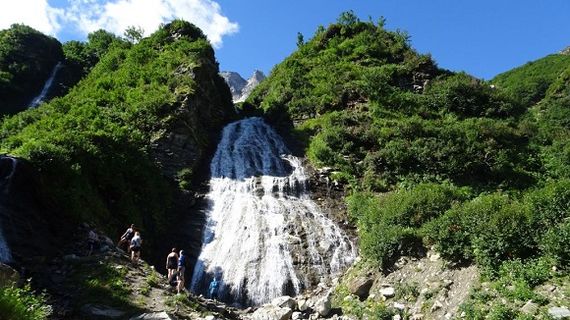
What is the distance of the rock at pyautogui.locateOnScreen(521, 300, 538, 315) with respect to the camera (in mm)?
12008

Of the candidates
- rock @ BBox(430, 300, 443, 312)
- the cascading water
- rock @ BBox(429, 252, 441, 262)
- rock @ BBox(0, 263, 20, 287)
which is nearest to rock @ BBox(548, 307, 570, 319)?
rock @ BBox(430, 300, 443, 312)

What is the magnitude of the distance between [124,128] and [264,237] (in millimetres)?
11715

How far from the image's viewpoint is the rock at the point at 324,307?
640 inches

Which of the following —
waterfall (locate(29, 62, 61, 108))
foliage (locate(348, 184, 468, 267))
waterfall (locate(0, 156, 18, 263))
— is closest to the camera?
waterfall (locate(0, 156, 18, 263))

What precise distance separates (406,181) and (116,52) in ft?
110

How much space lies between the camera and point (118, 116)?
32500 millimetres

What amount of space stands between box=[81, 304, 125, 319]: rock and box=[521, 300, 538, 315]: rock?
9.92m

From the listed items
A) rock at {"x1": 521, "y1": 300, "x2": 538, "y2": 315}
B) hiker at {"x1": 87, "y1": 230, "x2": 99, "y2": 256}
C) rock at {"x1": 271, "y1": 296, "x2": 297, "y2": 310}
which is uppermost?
hiker at {"x1": 87, "y1": 230, "x2": 99, "y2": 256}

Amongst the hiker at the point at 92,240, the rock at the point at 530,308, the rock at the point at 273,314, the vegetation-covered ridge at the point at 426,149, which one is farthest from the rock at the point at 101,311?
the rock at the point at 530,308

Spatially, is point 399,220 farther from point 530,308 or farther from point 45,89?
point 45,89

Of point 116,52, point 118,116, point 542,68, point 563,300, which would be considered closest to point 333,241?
point 563,300

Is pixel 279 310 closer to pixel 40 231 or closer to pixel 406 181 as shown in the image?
pixel 40 231

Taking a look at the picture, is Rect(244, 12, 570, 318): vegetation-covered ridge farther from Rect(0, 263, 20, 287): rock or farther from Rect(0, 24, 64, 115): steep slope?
Rect(0, 24, 64, 115): steep slope

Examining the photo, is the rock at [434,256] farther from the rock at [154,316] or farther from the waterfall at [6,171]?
the waterfall at [6,171]
